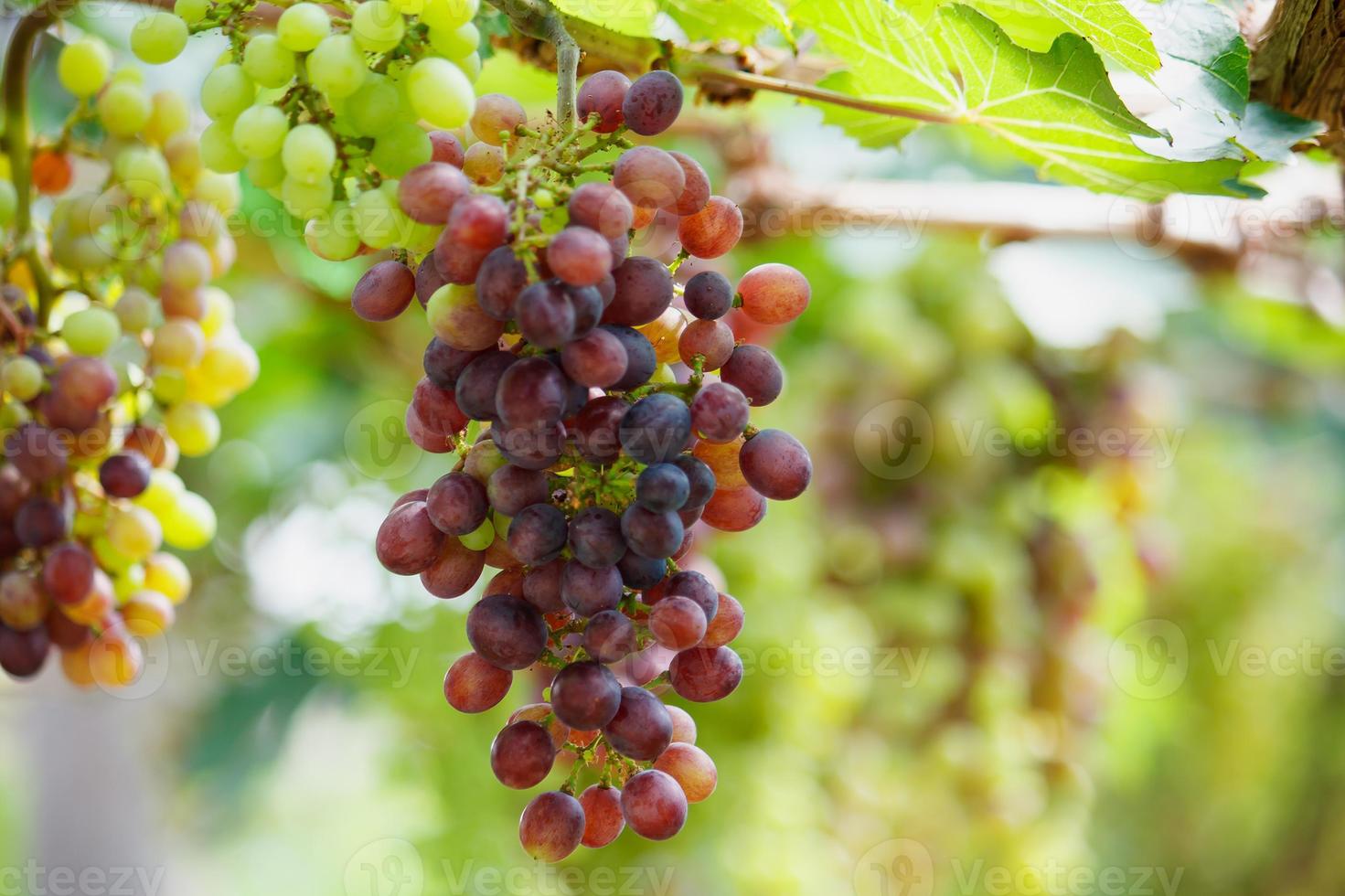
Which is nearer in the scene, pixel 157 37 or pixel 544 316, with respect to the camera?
pixel 544 316

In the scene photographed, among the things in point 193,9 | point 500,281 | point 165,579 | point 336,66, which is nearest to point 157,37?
point 193,9

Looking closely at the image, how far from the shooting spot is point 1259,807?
3.27m

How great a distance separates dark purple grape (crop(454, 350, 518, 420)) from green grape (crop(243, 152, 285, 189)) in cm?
14

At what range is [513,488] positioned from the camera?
47cm

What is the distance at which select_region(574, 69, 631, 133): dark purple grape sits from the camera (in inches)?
19.8

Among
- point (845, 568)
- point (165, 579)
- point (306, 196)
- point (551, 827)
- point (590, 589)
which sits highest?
point (306, 196)

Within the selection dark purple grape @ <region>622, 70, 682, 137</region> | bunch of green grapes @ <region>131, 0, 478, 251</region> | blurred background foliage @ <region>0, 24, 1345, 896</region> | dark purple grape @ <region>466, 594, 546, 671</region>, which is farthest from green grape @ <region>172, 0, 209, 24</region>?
blurred background foliage @ <region>0, 24, 1345, 896</region>

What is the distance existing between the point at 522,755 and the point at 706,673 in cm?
9

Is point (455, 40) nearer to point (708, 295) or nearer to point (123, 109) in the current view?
point (708, 295)

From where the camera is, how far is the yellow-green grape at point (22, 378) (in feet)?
2.08

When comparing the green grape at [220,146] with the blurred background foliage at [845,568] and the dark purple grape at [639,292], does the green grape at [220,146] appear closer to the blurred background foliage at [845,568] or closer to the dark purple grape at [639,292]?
the dark purple grape at [639,292]

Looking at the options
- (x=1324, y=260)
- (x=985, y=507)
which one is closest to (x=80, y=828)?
(x=985, y=507)

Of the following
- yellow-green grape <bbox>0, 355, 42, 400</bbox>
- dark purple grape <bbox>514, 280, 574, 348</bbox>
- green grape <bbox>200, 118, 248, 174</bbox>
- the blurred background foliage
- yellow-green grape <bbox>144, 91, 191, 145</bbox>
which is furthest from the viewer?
the blurred background foliage

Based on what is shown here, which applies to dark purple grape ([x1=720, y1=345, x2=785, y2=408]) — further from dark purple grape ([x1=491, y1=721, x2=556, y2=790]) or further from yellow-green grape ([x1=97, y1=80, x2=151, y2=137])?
yellow-green grape ([x1=97, y1=80, x2=151, y2=137])
